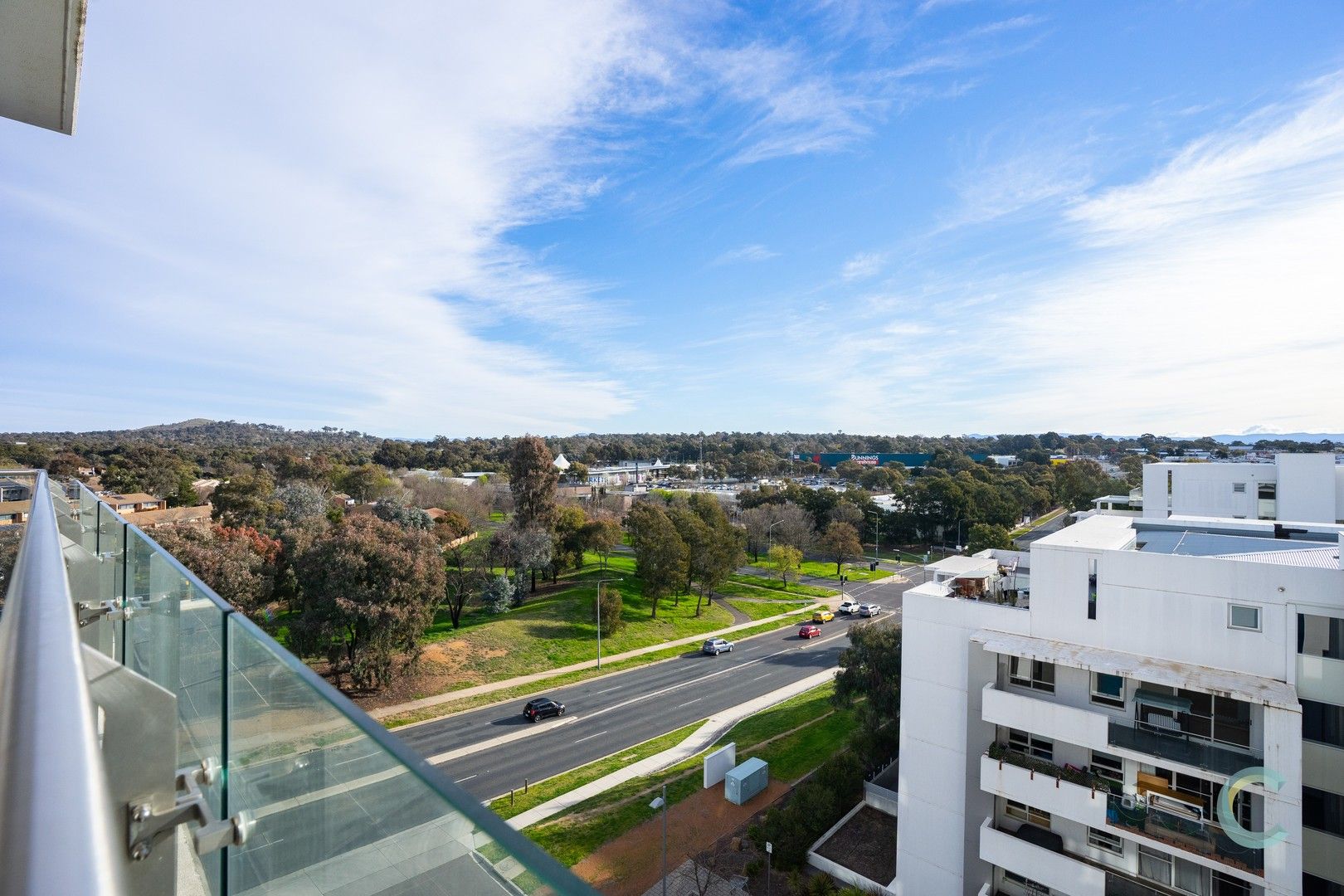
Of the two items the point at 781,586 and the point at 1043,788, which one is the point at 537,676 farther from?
the point at 781,586

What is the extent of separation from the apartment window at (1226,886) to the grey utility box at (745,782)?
7695mm

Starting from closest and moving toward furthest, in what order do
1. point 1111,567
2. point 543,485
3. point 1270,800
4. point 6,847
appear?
point 6,847, point 1270,800, point 1111,567, point 543,485

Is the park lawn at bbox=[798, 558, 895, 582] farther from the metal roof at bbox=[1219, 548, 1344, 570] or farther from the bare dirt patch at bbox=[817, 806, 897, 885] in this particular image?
the metal roof at bbox=[1219, 548, 1344, 570]

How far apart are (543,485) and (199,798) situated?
28.1m

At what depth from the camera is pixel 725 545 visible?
28891 millimetres

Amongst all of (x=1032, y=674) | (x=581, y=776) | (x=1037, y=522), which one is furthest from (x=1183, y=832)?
(x=1037, y=522)

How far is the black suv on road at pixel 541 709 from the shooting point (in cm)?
1722

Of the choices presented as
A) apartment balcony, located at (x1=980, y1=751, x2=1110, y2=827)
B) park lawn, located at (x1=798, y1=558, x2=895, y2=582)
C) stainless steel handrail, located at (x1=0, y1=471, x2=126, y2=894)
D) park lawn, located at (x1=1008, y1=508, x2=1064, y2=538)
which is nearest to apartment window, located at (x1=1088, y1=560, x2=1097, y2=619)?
apartment balcony, located at (x1=980, y1=751, x2=1110, y2=827)

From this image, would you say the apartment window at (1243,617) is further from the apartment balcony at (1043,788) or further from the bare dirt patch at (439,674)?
the bare dirt patch at (439,674)

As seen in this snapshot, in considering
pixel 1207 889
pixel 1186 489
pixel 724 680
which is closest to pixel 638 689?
pixel 724 680

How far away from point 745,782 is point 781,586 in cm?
2087

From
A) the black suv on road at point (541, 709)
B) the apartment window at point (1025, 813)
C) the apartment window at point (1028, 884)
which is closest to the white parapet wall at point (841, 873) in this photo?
the apartment window at point (1028, 884)

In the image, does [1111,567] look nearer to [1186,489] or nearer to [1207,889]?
[1207,889]

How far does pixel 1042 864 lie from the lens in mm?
9656
